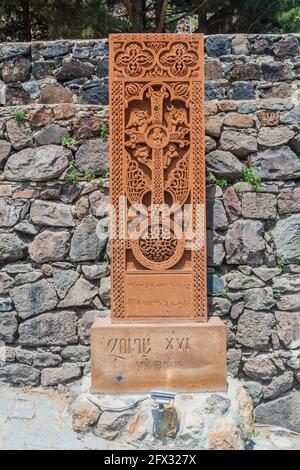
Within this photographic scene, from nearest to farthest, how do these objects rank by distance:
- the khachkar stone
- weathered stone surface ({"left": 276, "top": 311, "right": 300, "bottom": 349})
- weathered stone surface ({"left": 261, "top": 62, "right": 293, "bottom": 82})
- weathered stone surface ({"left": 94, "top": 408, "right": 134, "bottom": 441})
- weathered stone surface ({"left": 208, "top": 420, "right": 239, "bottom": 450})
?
weathered stone surface ({"left": 208, "top": 420, "right": 239, "bottom": 450}), weathered stone surface ({"left": 94, "top": 408, "right": 134, "bottom": 441}), the khachkar stone, weathered stone surface ({"left": 276, "top": 311, "right": 300, "bottom": 349}), weathered stone surface ({"left": 261, "top": 62, "right": 293, "bottom": 82})

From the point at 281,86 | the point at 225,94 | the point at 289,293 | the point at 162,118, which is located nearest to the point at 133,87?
the point at 162,118

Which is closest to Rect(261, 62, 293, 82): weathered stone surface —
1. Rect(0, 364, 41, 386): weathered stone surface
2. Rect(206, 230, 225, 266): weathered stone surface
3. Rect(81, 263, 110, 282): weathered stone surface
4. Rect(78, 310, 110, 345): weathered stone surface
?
Rect(206, 230, 225, 266): weathered stone surface

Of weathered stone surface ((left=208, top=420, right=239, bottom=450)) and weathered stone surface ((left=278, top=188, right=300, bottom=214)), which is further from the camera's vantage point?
weathered stone surface ((left=278, top=188, right=300, bottom=214))

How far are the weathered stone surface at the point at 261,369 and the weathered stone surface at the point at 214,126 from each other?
5.28 ft

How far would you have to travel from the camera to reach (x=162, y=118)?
2932mm

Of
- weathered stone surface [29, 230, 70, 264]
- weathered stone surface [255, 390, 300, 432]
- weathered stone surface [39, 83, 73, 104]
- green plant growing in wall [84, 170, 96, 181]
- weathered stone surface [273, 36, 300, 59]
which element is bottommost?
weathered stone surface [255, 390, 300, 432]

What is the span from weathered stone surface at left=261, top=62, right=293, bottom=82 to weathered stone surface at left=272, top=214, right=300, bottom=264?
104 cm

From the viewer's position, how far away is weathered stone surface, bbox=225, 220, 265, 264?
3.46m

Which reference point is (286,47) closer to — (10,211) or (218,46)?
(218,46)

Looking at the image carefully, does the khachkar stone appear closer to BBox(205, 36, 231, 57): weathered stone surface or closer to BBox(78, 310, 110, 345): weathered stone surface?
BBox(78, 310, 110, 345): weathered stone surface

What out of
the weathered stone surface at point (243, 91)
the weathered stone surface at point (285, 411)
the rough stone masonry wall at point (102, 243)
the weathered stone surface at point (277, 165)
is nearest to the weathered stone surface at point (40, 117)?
the rough stone masonry wall at point (102, 243)

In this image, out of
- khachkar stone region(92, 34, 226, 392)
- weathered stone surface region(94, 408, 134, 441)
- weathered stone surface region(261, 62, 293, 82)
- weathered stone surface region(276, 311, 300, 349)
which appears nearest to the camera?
weathered stone surface region(94, 408, 134, 441)

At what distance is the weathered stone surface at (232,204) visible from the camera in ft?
11.4


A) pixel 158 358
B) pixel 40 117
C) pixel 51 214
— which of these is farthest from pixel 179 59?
pixel 158 358
